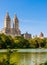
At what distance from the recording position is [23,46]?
243ft

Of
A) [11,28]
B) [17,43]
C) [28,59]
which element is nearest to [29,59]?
[28,59]

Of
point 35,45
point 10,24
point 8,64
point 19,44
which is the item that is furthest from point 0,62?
point 10,24

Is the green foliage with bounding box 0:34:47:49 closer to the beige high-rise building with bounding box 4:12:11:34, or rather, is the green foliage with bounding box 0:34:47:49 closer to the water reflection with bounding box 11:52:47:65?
the water reflection with bounding box 11:52:47:65

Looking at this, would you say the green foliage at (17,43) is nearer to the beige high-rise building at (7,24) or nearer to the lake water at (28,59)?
the lake water at (28,59)

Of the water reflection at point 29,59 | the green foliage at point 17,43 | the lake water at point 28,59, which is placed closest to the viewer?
the lake water at point 28,59

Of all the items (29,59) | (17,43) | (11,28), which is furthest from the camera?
(11,28)

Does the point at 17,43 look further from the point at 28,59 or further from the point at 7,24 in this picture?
the point at 7,24

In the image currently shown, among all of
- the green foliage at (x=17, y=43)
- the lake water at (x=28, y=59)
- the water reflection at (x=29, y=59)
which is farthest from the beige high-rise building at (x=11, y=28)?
the water reflection at (x=29, y=59)

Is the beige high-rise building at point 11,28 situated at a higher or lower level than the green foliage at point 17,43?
higher

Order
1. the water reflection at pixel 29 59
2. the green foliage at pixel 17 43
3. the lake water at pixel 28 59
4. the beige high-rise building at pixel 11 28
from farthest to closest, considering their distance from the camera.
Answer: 1. the beige high-rise building at pixel 11 28
2. the green foliage at pixel 17 43
3. the water reflection at pixel 29 59
4. the lake water at pixel 28 59

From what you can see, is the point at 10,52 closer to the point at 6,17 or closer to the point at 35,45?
the point at 35,45

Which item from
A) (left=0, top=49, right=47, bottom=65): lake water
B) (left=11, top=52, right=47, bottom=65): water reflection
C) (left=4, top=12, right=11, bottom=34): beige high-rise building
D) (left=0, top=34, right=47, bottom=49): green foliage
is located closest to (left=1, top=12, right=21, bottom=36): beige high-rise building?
(left=4, top=12, right=11, bottom=34): beige high-rise building

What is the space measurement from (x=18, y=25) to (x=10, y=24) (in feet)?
19.9

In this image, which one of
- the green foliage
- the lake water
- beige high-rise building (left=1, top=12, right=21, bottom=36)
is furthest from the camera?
beige high-rise building (left=1, top=12, right=21, bottom=36)
